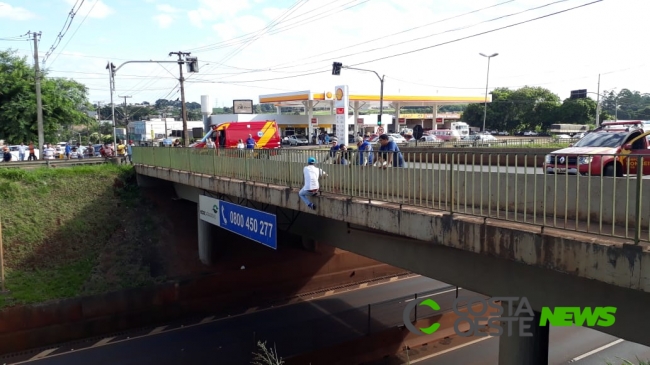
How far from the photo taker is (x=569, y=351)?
14398 mm

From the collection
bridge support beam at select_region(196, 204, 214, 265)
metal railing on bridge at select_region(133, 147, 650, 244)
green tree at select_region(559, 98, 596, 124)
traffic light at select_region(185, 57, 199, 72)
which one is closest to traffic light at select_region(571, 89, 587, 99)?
green tree at select_region(559, 98, 596, 124)

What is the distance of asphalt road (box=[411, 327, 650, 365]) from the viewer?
13.8 m

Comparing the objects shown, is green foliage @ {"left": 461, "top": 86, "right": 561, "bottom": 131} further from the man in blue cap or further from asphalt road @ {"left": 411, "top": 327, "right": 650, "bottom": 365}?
the man in blue cap

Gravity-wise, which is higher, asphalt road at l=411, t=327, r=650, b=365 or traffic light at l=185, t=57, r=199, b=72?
traffic light at l=185, t=57, r=199, b=72

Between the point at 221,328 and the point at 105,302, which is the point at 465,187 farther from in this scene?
the point at 105,302

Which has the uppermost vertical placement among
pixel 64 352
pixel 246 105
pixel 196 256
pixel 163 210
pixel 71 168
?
pixel 246 105

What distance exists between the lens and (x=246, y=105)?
234 feet

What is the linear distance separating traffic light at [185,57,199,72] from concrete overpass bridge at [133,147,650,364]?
66.4 feet

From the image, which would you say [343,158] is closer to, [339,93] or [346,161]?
[346,161]

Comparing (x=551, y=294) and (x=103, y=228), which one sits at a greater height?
(x=551, y=294)

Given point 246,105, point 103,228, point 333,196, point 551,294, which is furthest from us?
point 246,105

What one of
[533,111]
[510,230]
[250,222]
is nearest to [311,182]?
[250,222]

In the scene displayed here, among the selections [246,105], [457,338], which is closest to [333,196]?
[457,338]

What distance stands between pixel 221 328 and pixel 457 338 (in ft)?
25.9
